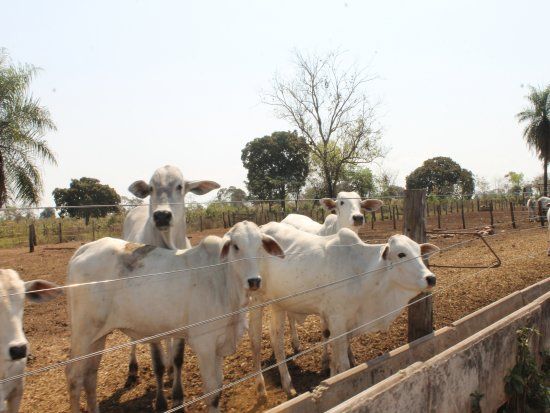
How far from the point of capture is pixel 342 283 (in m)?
5.11

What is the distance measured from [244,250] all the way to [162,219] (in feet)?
2.98

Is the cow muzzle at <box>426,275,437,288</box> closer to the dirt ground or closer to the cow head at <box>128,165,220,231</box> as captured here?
the dirt ground

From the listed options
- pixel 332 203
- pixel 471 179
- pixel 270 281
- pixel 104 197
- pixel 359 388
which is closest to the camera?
pixel 359 388

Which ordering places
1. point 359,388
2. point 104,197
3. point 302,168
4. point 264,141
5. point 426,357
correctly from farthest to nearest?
point 264,141, point 302,168, point 104,197, point 426,357, point 359,388

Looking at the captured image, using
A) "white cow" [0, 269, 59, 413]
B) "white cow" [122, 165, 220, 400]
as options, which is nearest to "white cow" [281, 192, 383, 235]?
"white cow" [122, 165, 220, 400]

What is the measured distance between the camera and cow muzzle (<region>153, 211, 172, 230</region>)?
476 cm

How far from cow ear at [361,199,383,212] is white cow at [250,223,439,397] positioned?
159 cm

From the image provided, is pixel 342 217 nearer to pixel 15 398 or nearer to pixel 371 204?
pixel 371 204

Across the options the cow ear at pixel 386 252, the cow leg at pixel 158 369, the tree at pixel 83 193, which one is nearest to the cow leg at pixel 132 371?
the cow leg at pixel 158 369

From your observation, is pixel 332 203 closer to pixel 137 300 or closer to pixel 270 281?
pixel 270 281

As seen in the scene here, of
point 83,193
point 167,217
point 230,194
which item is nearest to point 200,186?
point 167,217

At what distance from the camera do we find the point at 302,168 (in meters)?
36.4

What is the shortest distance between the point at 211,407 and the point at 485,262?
31.8ft

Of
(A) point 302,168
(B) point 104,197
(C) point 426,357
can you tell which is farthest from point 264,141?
(C) point 426,357
